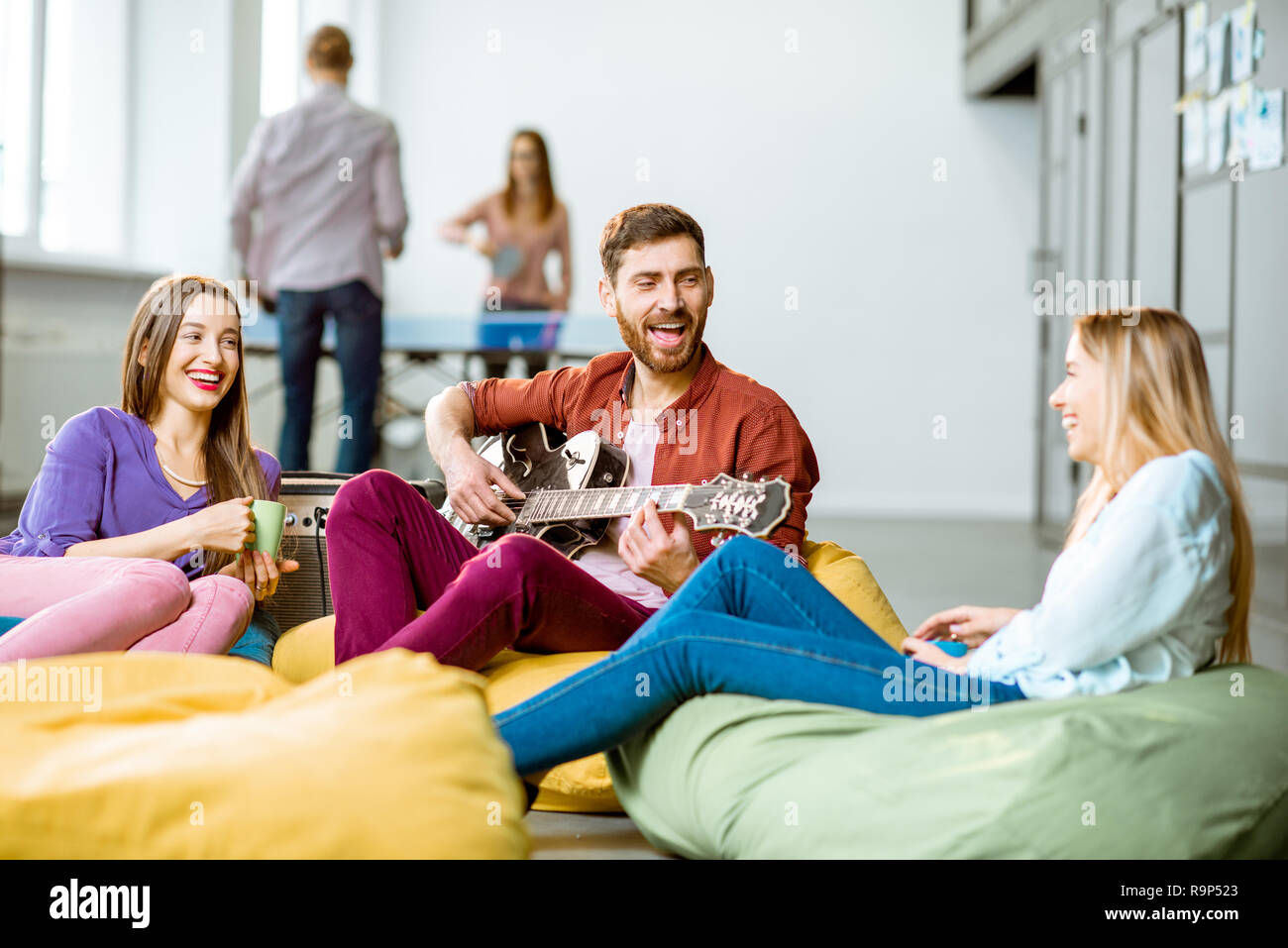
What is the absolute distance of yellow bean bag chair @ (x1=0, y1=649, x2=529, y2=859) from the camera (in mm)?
1227

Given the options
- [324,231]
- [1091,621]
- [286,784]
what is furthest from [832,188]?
[286,784]

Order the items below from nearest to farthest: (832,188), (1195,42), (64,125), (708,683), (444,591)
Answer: (708,683), (444,591), (1195,42), (64,125), (832,188)

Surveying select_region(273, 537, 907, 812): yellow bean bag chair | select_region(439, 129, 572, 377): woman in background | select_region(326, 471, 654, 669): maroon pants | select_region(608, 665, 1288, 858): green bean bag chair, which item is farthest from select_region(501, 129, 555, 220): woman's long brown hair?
select_region(608, 665, 1288, 858): green bean bag chair

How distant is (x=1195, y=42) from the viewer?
438 centimetres

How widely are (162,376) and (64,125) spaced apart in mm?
4225

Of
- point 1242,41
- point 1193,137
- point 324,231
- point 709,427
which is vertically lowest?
point 709,427

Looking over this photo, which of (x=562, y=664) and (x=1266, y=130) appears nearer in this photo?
(x=562, y=664)

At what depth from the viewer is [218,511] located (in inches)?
76.8

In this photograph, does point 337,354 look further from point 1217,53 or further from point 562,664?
point 1217,53

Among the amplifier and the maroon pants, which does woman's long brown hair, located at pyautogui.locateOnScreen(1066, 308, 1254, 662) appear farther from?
the amplifier

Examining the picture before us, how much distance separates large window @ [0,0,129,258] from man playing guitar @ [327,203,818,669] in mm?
3740

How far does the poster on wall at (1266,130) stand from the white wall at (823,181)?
3360mm

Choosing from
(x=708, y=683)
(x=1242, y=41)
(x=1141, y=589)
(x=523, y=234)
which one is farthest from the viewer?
(x=523, y=234)

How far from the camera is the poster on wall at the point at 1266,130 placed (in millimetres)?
3785
